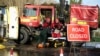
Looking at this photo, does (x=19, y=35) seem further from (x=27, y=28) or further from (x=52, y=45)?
(x=52, y=45)

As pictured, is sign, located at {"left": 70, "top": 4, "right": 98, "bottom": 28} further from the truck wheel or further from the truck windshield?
the truck wheel

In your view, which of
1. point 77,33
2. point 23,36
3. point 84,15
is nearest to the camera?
point 77,33

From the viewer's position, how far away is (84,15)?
2736cm

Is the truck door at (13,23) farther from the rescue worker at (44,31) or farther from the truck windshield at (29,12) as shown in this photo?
the rescue worker at (44,31)

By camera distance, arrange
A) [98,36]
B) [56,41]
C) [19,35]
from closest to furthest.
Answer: [56,41]
[19,35]
[98,36]

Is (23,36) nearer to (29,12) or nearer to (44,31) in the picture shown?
(29,12)

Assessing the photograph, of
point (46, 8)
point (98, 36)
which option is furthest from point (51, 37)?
point (98, 36)

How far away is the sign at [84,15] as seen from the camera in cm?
2716

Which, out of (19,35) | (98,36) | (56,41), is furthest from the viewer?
(98,36)

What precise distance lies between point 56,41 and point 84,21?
334cm

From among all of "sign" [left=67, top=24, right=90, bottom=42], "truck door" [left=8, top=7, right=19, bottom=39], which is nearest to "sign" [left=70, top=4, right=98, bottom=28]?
"truck door" [left=8, top=7, right=19, bottom=39]

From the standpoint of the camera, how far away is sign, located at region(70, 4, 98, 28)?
1069 inches

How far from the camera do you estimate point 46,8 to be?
26.7 m

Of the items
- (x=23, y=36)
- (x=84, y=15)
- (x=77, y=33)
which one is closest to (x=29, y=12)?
(x=23, y=36)
